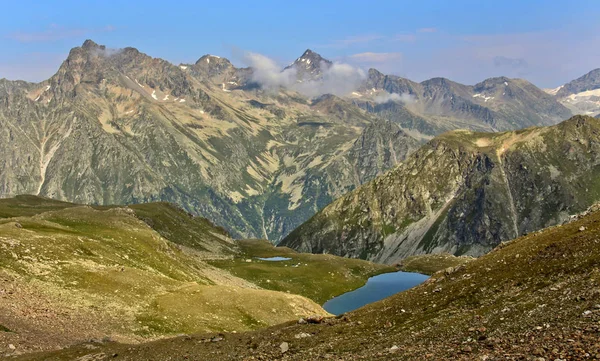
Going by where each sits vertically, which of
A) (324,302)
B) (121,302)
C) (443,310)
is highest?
(443,310)

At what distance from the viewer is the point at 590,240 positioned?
1642 inches

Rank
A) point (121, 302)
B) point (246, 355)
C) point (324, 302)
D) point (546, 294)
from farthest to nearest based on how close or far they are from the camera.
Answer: point (324, 302) → point (121, 302) → point (246, 355) → point (546, 294)

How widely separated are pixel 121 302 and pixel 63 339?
17.9 m

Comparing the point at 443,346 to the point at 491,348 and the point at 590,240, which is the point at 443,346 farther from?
the point at 590,240

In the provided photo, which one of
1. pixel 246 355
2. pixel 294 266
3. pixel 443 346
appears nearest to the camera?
pixel 443 346

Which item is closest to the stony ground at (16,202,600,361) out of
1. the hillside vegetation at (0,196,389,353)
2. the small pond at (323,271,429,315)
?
the hillside vegetation at (0,196,389,353)

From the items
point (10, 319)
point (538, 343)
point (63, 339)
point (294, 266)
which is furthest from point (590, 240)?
point (294, 266)

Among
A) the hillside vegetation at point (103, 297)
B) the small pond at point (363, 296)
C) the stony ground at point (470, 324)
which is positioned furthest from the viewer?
the small pond at point (363, 296)

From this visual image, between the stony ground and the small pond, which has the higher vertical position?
the stony ground

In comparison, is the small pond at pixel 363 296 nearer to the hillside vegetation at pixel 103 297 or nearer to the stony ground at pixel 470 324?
the hillside vegetation at pixel 103 297

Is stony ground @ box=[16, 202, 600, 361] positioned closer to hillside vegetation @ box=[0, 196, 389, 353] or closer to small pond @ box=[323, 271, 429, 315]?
hillside vegetation @ box=[0, 196, 389, 353]

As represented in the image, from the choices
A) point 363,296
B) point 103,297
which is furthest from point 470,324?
point 363,296

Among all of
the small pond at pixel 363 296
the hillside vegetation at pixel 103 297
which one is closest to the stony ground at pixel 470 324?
the hillside vegetation at pixel 103 297

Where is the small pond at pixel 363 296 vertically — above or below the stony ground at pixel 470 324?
below
